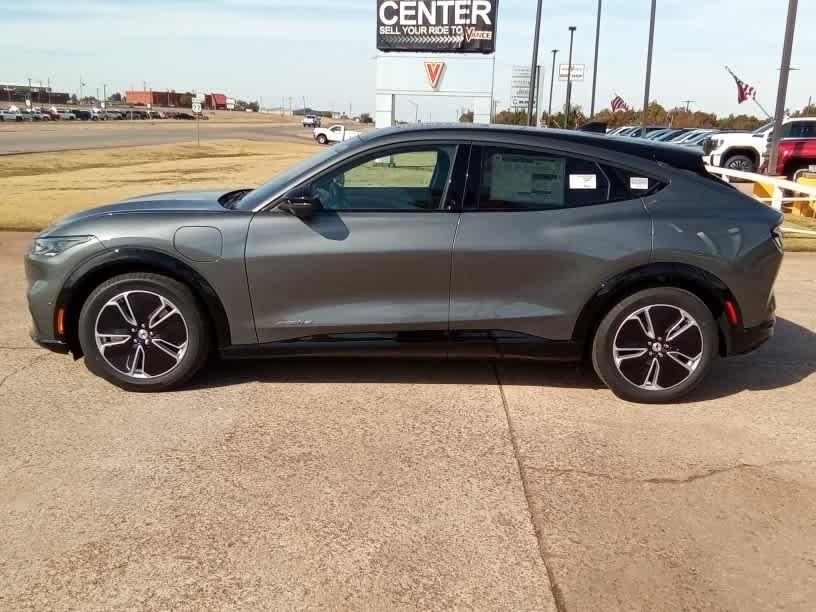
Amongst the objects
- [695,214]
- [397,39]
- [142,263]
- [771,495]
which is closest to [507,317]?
[695,214]

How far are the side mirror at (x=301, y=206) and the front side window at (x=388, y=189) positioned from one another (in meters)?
0.10

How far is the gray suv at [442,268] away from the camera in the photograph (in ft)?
14.2

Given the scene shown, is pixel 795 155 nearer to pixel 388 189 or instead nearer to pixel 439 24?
pixel 388 189

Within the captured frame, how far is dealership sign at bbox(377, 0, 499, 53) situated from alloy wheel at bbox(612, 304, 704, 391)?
31215mm

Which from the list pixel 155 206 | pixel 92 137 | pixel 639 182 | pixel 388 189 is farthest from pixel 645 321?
pixel 92 137

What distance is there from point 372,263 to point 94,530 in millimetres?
2073

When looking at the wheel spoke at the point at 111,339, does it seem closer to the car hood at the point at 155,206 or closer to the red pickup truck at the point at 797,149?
the car hood at the point at 155,206

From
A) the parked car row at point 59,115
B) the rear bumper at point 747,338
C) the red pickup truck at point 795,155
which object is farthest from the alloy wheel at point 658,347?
the parked car row at point 59,115

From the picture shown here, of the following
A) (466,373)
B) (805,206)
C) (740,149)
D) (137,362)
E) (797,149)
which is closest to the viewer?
(137,362)

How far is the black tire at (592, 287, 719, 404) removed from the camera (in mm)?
4426

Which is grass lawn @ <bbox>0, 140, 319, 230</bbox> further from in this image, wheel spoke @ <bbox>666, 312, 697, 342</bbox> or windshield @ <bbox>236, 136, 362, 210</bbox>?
wheel spoke @ <bbox>666, 312, 697, 342</bbox>

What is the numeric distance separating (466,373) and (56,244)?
2721 millimetres

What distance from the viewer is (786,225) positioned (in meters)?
12.5

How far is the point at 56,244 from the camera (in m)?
4.39
